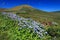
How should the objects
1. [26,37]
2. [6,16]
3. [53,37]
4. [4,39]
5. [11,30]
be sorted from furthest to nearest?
[6,16] → [53,37] → [11,30] → [26,37] → [4,39]

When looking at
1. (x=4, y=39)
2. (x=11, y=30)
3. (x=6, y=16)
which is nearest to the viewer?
(x=4, y=39)

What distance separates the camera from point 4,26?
17172 mm

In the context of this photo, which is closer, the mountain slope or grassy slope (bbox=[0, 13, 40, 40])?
grassy slope (bbox=[0, 13, 40, 40])

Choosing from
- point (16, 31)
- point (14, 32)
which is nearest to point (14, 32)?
point (14, 32)

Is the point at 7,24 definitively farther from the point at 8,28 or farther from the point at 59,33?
the point at 59,33

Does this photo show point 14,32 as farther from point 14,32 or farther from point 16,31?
point 16,31

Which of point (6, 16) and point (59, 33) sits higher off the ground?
point (6, 16)

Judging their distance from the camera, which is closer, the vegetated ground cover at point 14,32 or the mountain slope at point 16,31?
the vegetated ground cover at point 14,32

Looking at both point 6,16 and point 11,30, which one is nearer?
point 11,30

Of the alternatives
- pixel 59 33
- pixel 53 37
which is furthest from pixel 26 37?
pixel 59 33

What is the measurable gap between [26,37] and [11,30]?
1.77 metres

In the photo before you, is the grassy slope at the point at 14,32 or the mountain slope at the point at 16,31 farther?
the mountain slope at the point at 16,31

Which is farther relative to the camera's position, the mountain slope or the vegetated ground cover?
the mountain slope

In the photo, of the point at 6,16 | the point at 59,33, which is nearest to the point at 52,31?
the point at 59,33
